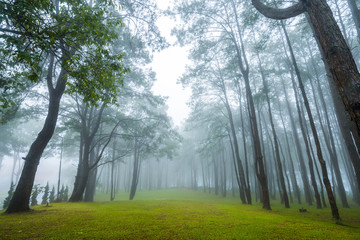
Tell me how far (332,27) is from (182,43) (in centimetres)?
1086

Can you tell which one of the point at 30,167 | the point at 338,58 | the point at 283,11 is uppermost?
the point at 283,11

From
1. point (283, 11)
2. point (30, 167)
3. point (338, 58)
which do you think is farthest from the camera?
point (30, 167)

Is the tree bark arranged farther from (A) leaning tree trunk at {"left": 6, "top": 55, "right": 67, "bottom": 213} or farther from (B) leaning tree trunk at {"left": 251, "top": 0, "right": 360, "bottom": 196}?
(A) leaning tree trunk at {"left": 6, "top": 55, "right": 67, "bottom": 213}

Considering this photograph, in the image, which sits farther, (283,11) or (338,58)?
(283,11)

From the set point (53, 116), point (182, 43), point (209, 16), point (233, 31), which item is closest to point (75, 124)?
point (53, 116)

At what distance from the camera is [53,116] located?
8352 millimetres

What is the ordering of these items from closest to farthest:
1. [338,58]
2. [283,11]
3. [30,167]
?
[338,58], [283,11], [30,167]

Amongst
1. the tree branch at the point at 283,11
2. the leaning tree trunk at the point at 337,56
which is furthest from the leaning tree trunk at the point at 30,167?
the leaning tree trunk at the point at 337,56

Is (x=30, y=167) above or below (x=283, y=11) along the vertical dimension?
below

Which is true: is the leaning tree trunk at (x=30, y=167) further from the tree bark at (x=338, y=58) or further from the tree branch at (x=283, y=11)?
the tree bark at (x=338, y=58)

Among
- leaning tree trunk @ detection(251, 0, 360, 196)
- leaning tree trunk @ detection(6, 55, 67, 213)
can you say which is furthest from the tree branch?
leaning tree trunk @ detection(6, 55, 67, 213)

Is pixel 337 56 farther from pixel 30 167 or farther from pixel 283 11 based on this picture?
pixel 30 167

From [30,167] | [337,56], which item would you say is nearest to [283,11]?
[337,56]

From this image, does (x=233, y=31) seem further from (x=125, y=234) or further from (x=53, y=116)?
(x=125, y=234)
